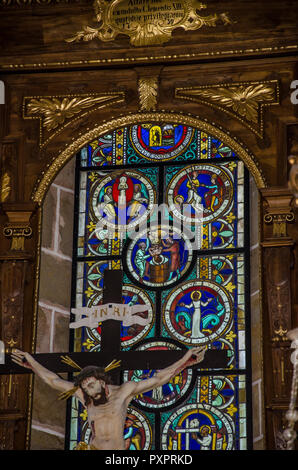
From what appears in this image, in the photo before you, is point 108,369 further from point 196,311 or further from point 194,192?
point 194,192

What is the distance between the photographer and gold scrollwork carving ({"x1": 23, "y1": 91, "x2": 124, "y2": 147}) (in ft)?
48.2

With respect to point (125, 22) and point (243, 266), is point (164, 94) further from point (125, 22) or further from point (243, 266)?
point (243, 266)

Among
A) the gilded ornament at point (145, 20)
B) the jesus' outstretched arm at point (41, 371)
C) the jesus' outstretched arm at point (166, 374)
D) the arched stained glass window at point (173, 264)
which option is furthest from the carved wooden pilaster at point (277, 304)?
the gilded ornament at point (145, 20)

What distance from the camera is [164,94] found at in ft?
48.0

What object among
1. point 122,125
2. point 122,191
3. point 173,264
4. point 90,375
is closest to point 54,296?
point 173,264

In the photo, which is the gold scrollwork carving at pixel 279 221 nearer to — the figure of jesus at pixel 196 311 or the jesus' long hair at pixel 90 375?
the figure of jesus at pixel 196 311

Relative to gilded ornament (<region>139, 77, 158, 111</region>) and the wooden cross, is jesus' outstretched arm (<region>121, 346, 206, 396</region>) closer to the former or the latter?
the wooden cross

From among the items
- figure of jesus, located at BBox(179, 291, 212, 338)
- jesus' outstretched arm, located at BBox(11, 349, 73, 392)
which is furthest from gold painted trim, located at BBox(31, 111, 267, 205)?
jesus' outstretched arm, located at BBox(11, 349, 73, 392)

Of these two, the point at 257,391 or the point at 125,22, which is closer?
the point at 257,391

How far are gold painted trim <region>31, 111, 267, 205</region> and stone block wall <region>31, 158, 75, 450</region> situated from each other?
18 centimetres

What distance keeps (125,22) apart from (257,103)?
1.47 m

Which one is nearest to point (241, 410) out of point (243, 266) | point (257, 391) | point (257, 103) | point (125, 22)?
point (257, 391)

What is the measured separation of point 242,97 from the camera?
14.5 meters

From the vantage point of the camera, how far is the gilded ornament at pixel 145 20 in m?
14.7
